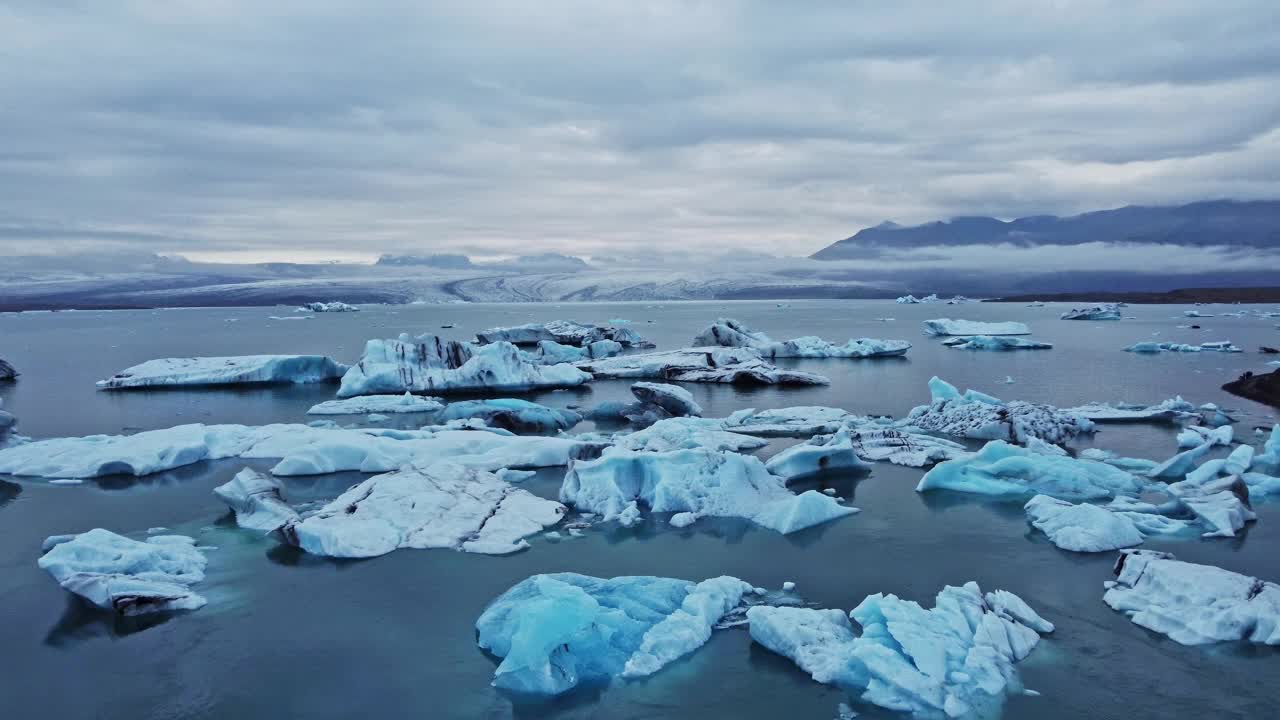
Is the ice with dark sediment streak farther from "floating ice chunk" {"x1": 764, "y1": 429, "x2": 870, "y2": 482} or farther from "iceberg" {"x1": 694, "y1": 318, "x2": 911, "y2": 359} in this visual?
"iceberg" {"x1": 694, "y1": 318, "x2": 911, "y2": 359}

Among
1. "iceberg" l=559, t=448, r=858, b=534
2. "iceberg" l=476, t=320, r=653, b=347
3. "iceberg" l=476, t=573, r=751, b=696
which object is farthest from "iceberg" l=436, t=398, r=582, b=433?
"iceberg" l=476, t=320, r=653, b=347

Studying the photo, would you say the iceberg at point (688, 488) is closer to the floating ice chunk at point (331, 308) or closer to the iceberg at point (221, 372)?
the iceberg at point (221, 372)

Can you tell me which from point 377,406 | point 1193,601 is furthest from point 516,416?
point 1193,601

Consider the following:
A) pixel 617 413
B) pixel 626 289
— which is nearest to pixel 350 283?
pixel 626 289

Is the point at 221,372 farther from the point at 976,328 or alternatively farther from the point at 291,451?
the point at 976,328

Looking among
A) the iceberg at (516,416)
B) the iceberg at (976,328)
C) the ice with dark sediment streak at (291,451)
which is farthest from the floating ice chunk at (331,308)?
the ice with dark sediment streak at (291,451)

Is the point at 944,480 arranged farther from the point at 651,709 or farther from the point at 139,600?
the point at 139,600
